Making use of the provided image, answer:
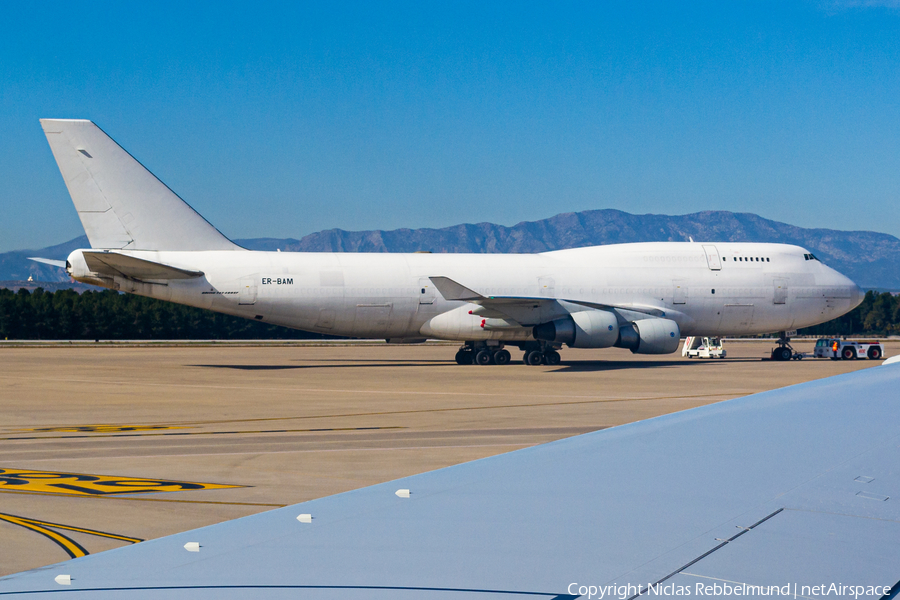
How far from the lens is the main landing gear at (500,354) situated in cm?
3241

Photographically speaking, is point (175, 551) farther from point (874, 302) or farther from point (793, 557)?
point (874, 302)

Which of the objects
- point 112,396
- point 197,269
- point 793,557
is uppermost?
point 197,269

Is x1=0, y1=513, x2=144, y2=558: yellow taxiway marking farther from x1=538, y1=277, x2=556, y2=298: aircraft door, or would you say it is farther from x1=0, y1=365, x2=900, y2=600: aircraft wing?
x1=538, y1=277, x2=556, y2=298: aircraft door

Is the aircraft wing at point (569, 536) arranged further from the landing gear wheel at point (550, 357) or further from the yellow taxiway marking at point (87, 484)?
the landing gear wheel at point (550, 357)

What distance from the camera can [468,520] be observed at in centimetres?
317

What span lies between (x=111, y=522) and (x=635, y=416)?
10.8m

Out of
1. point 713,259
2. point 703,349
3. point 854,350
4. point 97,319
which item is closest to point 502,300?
point 713,259

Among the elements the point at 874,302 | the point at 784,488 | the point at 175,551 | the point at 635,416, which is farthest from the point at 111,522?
the point at 874,302

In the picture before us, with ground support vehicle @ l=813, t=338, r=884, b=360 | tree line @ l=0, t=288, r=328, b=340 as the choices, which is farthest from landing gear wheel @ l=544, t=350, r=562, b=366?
tree line @ l=0, t=288, r=328, b=340

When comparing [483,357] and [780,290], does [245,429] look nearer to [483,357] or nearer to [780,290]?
[483,357]

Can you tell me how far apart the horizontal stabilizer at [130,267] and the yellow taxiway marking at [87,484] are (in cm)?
1795

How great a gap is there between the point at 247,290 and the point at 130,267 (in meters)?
4.04

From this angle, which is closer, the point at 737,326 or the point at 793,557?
the point at 793,557

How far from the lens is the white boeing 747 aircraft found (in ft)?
94.8
